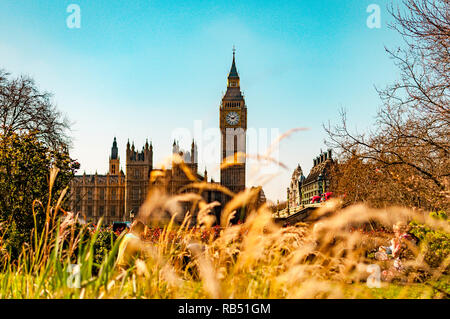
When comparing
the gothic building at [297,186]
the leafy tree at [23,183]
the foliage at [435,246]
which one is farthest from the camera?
the gothic building at [297,186]

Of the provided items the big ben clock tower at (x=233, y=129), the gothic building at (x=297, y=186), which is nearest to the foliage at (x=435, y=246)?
the gothic building at (x=297, y=186)

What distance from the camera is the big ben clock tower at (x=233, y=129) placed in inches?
3346

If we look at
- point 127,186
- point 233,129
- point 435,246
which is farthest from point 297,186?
point 435,246

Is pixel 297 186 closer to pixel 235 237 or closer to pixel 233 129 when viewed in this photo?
pixel 233 129

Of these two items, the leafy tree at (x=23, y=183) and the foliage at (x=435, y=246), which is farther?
the leafy tree at (x=23, y=183)

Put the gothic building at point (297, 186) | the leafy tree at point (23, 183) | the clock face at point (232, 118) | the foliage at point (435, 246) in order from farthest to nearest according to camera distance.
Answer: the clock face at point (232, 118)
the gothic building at point (297, 186)
the leafy tree at point (23, 183)
the foliage at point (435, 246)

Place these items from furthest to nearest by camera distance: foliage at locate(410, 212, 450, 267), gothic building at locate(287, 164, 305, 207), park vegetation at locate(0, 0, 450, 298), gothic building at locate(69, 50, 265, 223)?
gothic building at locate(287, 164, 305, 207) < gothic building at locate(69, 50, 265, 223) < foliage at locate(410, 212, 450, 267) < park vegetation at locate(0, 0, 450, 298)

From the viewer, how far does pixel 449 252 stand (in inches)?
333

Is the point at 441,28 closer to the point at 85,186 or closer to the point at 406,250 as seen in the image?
the point at 406,250

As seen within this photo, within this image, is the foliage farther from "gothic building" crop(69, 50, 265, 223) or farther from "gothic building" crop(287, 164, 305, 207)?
"gothic building" crop(287, 164, 305, 207)

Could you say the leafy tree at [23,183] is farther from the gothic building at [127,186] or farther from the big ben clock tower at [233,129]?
the big ben clock tower at [233,129]

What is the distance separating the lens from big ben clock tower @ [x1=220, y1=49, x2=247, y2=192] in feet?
279

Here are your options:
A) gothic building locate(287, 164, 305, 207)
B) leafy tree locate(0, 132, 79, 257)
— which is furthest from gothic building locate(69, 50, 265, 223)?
leafy tree locate(0, 132, 79, 257)
